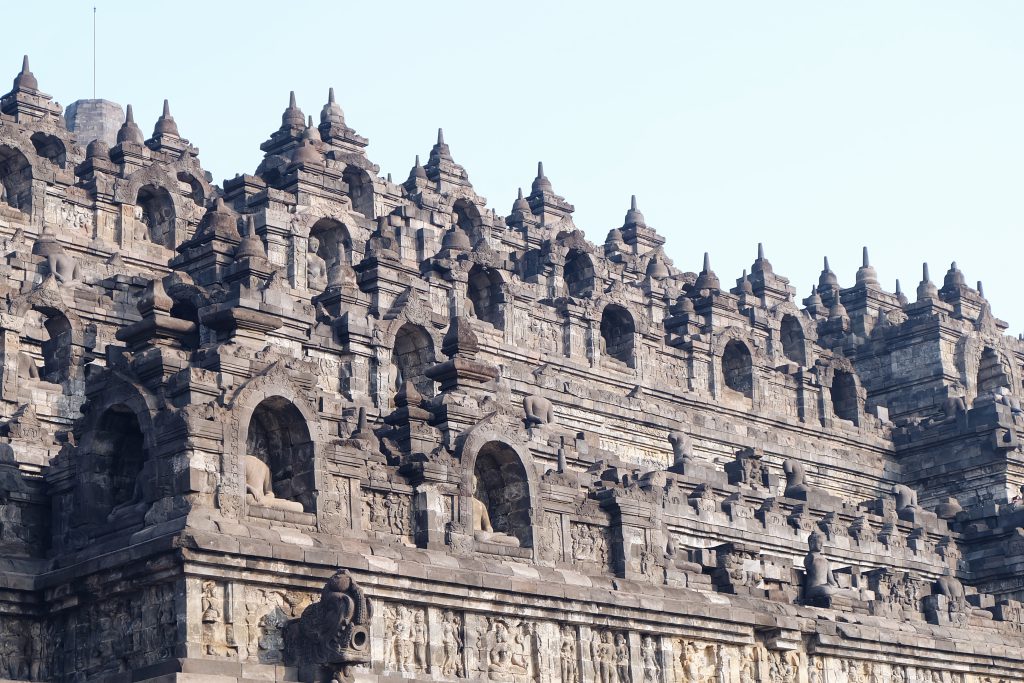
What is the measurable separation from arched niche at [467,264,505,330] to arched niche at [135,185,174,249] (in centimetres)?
883

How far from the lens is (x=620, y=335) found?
68375mm

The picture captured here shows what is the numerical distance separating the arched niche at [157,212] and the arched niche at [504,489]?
25.0m

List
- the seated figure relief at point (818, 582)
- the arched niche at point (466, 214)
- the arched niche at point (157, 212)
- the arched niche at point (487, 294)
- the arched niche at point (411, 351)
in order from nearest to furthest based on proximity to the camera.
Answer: the seated figure relief at point (818, 582)
the arched niche at point (411, 351)
the arched niche at point (157, 212)
the arched niche at point (487, 294)
the arched niche at point (466, 214)

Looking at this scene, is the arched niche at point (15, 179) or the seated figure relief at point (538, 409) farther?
the arched niche at point (15, 179)

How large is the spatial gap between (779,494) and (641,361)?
8.65 meters

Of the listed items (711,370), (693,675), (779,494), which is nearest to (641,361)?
(711,370)

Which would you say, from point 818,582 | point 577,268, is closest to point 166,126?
point 577,268

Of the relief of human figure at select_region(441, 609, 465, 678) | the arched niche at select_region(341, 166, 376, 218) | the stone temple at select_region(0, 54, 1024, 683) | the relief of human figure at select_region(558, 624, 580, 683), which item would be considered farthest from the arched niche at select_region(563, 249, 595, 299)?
the relief of human figure at select_region(441, 609, 465, 678)

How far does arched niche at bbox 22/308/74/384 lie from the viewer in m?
49.9

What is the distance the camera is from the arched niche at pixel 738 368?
7188 cm

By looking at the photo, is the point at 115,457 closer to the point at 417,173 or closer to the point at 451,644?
the point at 451,644

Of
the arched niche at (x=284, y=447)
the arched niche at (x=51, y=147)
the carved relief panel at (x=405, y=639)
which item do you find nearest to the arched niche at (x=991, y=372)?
the arched niche at (x=51, y=147)

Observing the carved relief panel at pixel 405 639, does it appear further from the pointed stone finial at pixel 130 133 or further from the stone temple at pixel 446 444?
the pointed stone finial at pixel 130 133

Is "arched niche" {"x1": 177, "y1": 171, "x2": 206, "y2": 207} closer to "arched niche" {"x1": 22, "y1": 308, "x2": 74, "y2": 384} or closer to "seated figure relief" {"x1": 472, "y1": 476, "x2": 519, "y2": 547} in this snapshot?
"arched niche" {"x1": 22, "y1": 308, "x2": 74, "y2": 384}
